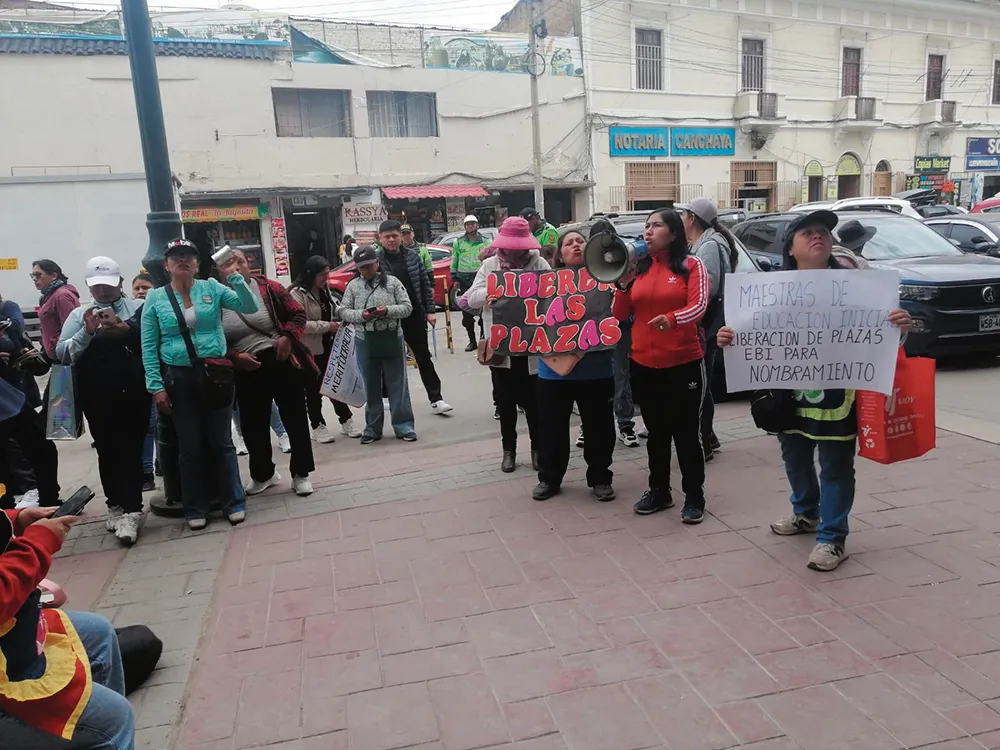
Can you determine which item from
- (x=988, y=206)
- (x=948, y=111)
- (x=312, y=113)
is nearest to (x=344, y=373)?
(x=988, y=206)

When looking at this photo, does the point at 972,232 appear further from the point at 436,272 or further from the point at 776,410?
the point at 776,410

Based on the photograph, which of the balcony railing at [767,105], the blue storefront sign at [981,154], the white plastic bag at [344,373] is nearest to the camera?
the white plastic bag at [344,373]

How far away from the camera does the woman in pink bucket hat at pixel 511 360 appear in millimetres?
5250

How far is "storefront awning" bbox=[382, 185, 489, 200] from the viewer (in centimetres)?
2294

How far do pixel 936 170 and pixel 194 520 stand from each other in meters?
35.6

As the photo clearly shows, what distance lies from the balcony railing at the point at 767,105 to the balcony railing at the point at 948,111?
355 inches

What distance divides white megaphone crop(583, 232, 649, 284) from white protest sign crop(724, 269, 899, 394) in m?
0.73

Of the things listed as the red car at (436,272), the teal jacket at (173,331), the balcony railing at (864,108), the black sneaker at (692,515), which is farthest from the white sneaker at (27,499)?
the balcony railing at (864,108)

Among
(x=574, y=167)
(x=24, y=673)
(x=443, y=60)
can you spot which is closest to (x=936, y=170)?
(x=574, y=167)

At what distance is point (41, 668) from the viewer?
2029 mm

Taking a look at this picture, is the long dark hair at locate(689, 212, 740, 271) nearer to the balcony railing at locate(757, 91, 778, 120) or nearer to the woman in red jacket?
the woman in red jacket

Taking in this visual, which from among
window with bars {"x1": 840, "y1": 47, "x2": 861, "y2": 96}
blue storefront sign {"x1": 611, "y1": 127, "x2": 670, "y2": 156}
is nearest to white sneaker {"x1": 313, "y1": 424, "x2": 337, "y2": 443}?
blue storefront sign {"x1": 611, "y1": 127, "x2": 670, "y2": 156}

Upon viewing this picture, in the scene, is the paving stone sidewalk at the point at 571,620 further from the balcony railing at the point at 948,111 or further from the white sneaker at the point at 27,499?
the balcony railing at the point at 948,111

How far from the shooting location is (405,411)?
22.7ft
